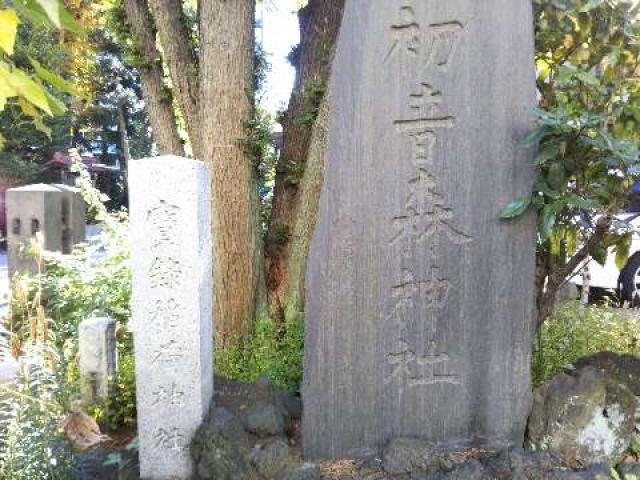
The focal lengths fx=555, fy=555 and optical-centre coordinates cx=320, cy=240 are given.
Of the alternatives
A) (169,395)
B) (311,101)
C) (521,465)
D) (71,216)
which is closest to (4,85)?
(169,395)

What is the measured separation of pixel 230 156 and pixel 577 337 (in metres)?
3.22

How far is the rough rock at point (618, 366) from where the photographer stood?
330 cm

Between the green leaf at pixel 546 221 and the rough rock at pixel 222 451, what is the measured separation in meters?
1.89

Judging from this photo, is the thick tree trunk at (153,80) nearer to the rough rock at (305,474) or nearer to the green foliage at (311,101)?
the green foliage at (311,101)

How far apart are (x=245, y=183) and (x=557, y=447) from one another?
296cm

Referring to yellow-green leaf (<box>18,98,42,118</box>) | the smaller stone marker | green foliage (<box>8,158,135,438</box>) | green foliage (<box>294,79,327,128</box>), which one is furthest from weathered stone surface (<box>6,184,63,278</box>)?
yellow-green leaf (<box>18,98,42,118</box>)

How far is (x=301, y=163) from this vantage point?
4.95m

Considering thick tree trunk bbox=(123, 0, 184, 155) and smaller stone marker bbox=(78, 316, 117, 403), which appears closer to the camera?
smaller stone marker bbox=(78, 316, 117, 403)

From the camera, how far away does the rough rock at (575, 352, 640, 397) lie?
3299 millimetres

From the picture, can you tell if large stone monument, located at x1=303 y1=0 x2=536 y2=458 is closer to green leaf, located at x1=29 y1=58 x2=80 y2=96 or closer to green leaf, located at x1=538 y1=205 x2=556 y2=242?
green leaf, located at x1=538 y1=205 x2=556 y2=242

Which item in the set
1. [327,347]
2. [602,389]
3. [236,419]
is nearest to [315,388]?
[327,347]

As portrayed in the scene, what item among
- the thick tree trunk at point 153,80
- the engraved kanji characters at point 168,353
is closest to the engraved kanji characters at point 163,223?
the engraved kanji characters at point 168,353

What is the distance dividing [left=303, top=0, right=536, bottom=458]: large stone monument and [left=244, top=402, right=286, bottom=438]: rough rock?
0.54 feet

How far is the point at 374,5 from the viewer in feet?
9.53
